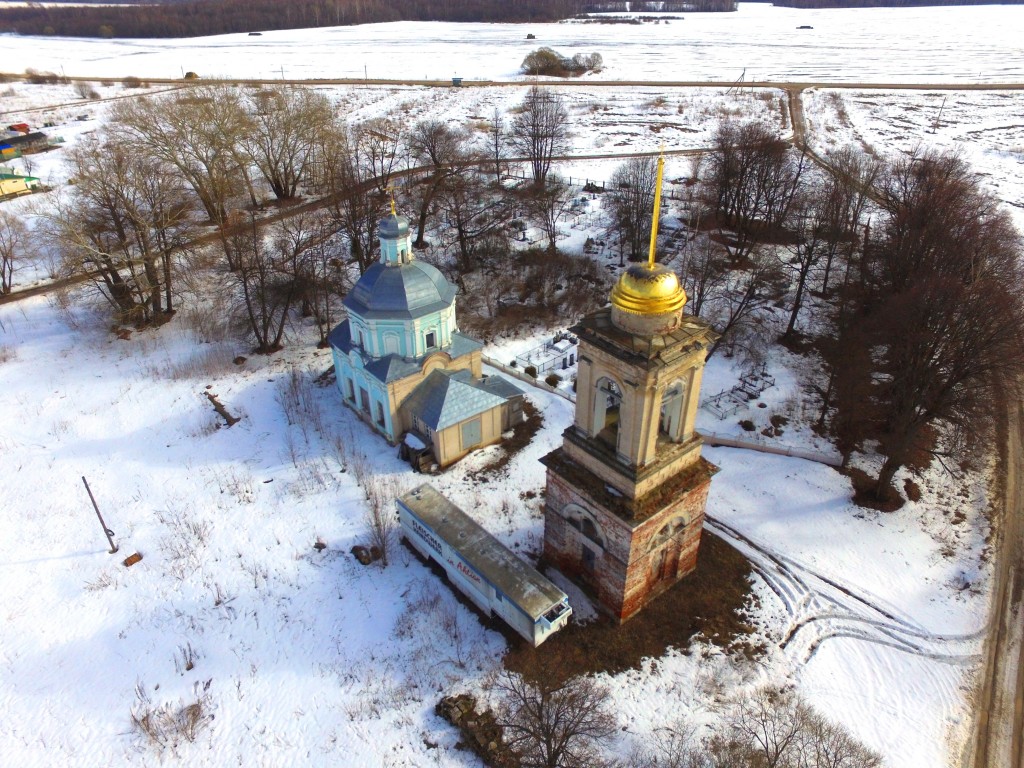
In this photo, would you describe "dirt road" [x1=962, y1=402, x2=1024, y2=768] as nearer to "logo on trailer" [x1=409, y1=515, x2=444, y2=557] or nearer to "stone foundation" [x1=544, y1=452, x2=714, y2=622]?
"stone foundation" [x1=544, y1=452, x2=714, y2=622]

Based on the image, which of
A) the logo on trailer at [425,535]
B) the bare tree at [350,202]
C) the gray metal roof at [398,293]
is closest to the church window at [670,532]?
the logo on trailer at [425,535]

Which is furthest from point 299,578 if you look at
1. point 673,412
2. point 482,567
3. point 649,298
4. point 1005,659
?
point 1005,659

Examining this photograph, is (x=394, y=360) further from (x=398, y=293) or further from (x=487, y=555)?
(x=487, y=555)

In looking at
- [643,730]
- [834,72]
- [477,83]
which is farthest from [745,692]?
[834,72]

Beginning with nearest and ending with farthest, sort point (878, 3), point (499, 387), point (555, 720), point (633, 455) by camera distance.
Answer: point (555, 720)
point (633, 455)
point (499, 387)
point (878, 3)

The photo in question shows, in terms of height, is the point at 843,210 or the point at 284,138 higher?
the point at 284,138

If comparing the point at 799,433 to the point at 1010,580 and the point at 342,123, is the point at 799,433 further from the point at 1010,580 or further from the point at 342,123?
the point at 342,123
